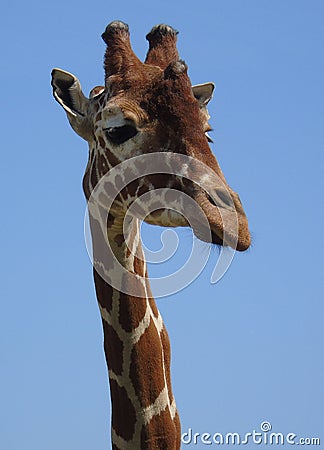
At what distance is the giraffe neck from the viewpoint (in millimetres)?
5887

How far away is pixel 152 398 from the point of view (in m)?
5.92

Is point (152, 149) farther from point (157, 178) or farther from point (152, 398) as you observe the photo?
point (152, 398)

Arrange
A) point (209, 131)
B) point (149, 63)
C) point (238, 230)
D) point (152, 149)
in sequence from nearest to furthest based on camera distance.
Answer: point (238, 230) < point (152, 149) < point (209, 131) < point (149, 63)

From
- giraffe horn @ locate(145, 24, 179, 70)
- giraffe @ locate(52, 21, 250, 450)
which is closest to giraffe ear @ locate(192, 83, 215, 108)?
giraffe horn @ locate(145, 24, 179, 70)

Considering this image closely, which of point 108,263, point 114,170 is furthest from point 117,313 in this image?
point 114,170

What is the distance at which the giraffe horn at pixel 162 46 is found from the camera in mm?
6617

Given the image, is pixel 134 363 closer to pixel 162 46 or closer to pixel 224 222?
pixel 224 222

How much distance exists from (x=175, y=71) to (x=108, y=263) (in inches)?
45.7

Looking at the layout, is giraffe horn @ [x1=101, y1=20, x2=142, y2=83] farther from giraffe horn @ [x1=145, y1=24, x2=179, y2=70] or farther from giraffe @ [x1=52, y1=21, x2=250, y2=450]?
giraffe horn @ [x1=145, y1=24, x2=179, y2=70]

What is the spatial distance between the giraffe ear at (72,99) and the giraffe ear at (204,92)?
0.81m

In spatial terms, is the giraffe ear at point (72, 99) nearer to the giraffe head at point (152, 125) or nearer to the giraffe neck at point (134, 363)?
the giraffe head at point (152, 125)

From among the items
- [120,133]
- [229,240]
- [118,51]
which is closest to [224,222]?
[229,240]

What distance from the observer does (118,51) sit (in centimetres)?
635

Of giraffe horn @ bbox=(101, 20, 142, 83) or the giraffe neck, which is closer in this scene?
the giraffe neck
